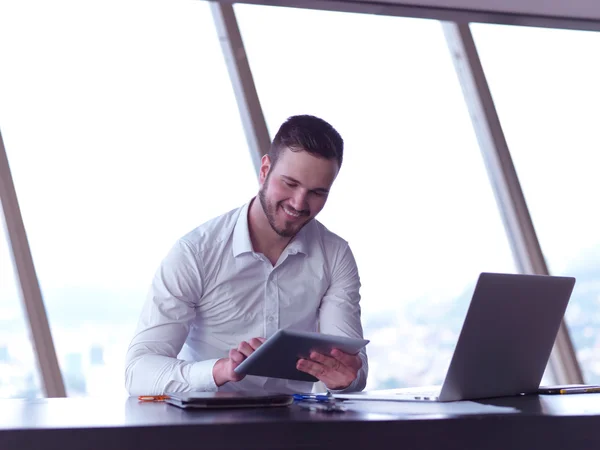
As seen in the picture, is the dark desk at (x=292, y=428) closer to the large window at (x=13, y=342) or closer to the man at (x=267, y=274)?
the man at (x=267, y=274)

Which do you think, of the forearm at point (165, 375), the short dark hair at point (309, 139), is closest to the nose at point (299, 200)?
the short dark hair at point (309, 139)

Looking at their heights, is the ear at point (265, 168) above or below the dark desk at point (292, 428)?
above

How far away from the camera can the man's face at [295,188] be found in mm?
1975

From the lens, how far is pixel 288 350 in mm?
1345

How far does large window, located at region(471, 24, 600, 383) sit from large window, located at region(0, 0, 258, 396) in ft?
4.97

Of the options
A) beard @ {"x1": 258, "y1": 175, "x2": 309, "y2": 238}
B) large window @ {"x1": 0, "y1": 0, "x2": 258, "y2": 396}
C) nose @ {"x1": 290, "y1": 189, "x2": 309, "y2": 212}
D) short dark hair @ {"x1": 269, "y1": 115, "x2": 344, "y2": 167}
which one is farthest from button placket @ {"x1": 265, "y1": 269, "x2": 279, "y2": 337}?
large window @ {"x1": 0, "y1": 0, "x2": 258, "y2": 396}

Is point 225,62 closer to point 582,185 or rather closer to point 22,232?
point 22,232

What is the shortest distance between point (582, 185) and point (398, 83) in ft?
3.75

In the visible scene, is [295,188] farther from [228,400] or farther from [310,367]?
[228,400]

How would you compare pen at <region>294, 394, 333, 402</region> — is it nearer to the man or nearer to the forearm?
the forearm

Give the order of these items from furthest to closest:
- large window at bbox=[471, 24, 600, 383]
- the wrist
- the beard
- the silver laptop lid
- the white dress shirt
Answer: large window at bbox=[471, 24, 600, 383] → the beard → the white dress shirt → the wrist → the silver laptop lid

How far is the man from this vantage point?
195cm

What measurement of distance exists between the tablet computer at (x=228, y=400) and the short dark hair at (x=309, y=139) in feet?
2.79

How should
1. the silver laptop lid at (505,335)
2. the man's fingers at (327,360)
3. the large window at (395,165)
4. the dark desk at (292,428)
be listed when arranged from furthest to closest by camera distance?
the large window at (395,165) < the man's fingers at (327,360) < the silver laptop lid at (505,335) < the dark desk at (292,428)
